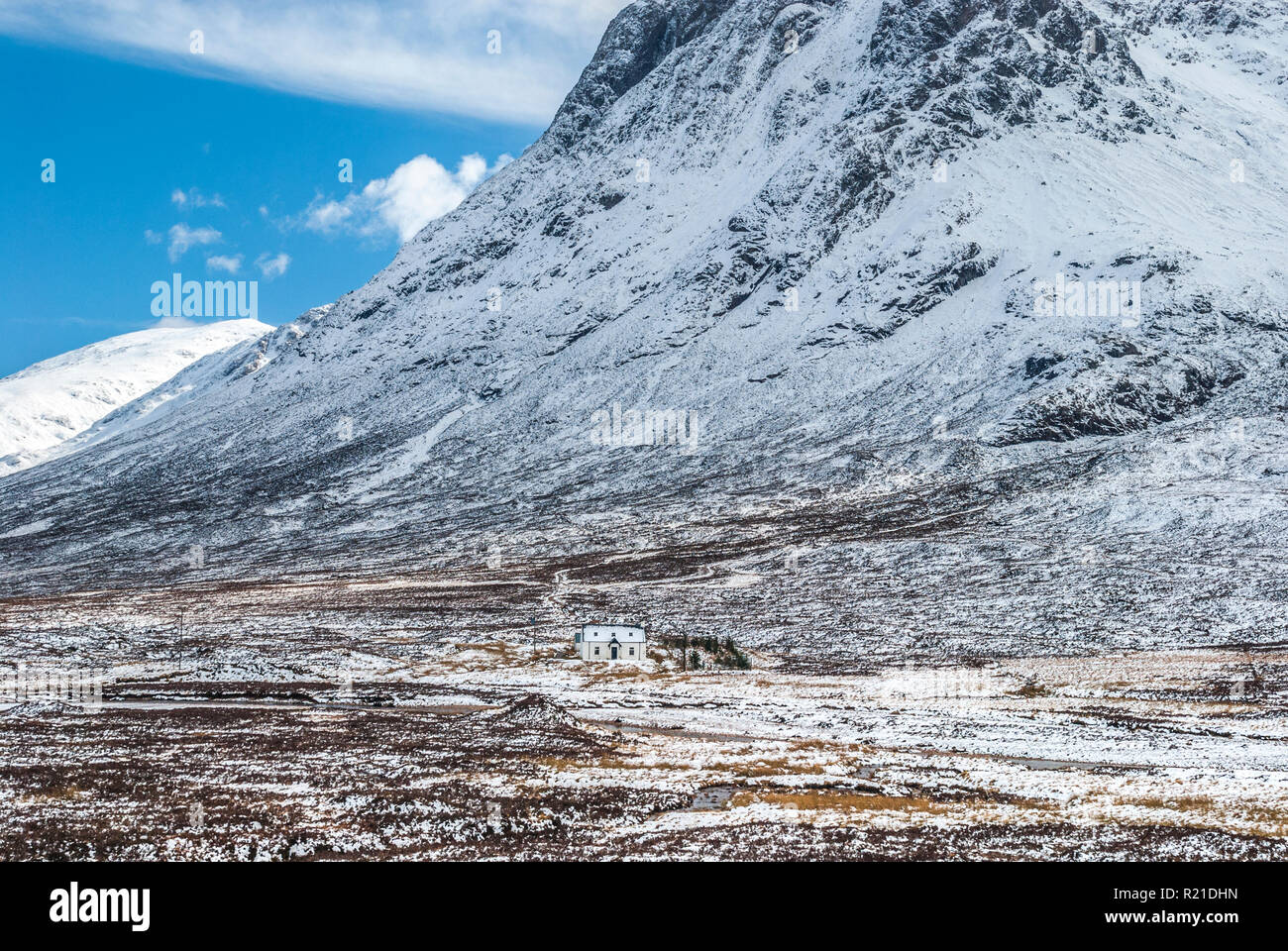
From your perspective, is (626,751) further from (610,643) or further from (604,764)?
(610,643)

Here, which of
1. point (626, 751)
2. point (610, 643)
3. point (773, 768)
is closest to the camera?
point (773, 768)

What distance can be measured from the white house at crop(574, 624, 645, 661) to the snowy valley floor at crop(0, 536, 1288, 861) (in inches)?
74.9

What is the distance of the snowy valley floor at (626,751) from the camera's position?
31.0 meters

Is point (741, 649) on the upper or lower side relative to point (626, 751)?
upper

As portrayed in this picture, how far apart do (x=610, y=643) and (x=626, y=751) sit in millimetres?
37320

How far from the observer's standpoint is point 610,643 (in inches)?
3282

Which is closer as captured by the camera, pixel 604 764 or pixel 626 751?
pixel 604 764

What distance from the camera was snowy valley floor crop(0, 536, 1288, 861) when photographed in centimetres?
3100

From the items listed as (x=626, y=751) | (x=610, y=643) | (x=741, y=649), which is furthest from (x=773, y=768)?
(x=741, y=649)

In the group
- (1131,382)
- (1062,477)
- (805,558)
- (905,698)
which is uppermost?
(1131,382)
